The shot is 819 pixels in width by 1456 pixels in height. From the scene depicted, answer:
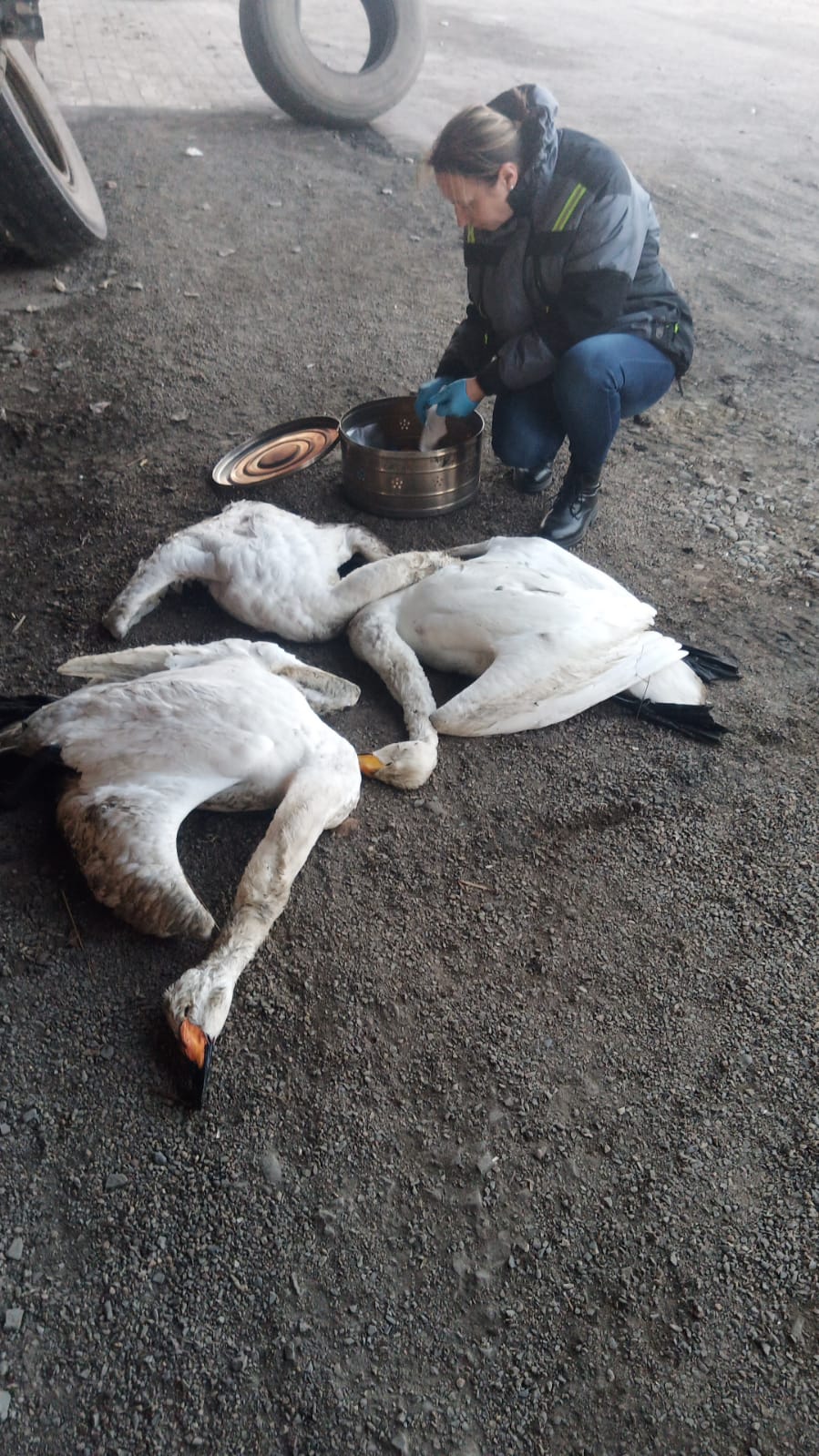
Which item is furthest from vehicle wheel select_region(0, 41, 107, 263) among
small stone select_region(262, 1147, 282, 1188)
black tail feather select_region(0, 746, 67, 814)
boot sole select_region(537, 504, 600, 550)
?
small stone select_region(262, 1147, 282, 1188)

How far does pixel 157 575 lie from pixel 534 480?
1.74 m

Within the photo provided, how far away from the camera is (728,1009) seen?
7.82 ft

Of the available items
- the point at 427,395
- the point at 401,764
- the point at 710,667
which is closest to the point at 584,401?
the point at 427,395

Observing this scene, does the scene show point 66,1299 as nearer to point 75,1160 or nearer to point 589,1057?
point 75,1160

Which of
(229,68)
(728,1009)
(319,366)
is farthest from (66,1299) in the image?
(229,68)

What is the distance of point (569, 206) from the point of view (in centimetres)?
331

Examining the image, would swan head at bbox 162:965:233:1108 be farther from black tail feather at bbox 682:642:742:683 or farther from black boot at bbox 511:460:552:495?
black boot at bbox 511:460:552:495

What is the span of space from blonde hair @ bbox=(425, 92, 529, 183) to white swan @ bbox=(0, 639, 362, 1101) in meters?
1.89

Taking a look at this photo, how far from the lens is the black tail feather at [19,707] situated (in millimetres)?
2693

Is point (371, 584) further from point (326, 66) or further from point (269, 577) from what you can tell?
point (326, 66)

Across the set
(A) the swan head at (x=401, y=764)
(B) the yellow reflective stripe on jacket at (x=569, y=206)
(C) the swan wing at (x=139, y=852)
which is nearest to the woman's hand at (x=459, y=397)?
(B) the yellow reflective stripe on jacket at (x=569, y=206)

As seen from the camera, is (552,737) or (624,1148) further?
(552,737)

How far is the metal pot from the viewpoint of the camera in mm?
3805

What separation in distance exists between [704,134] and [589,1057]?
907 cm
